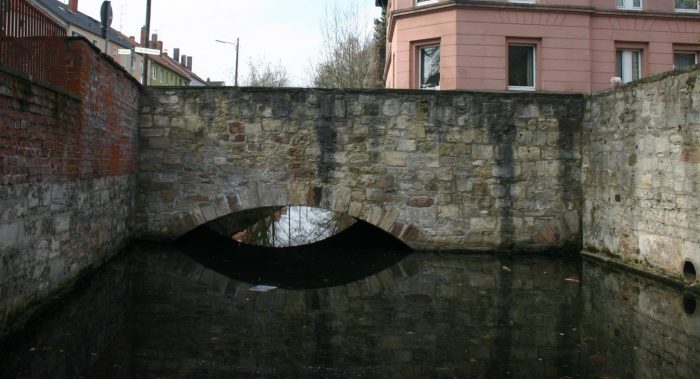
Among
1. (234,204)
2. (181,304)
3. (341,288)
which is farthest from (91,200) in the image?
(341,288)

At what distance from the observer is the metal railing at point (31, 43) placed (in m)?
4.39

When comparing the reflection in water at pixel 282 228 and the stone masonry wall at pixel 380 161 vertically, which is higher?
the stone masonry wall at pixel 380 161

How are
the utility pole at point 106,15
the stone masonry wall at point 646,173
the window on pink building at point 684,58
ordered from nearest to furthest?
the stone masonry wall at point 646,173, the utility pole at point 106,15, the window on pink building at point 684,58

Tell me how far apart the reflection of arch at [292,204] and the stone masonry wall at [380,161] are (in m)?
0.02

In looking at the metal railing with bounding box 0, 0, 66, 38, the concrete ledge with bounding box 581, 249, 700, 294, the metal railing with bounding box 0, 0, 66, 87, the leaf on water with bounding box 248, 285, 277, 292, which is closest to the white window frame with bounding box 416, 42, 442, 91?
the concrete ledge with bounding box 581, 249, 700, 294

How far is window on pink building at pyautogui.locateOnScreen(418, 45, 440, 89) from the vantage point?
14.7 m

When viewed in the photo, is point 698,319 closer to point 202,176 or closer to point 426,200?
point 426,200

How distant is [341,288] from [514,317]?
207 cm

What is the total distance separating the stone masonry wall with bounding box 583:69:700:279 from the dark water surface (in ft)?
1.90

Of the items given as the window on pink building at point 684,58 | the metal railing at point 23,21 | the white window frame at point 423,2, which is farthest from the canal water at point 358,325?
the window on pink building at point 684,58

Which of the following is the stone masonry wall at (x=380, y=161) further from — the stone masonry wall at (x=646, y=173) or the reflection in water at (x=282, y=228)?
the reflection in water at (x=282, y=228)

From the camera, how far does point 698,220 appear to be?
20.2ft

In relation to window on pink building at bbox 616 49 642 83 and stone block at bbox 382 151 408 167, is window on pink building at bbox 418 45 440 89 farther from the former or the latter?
stone block at bbox 382 151 408 167

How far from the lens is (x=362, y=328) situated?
478 centimetres
